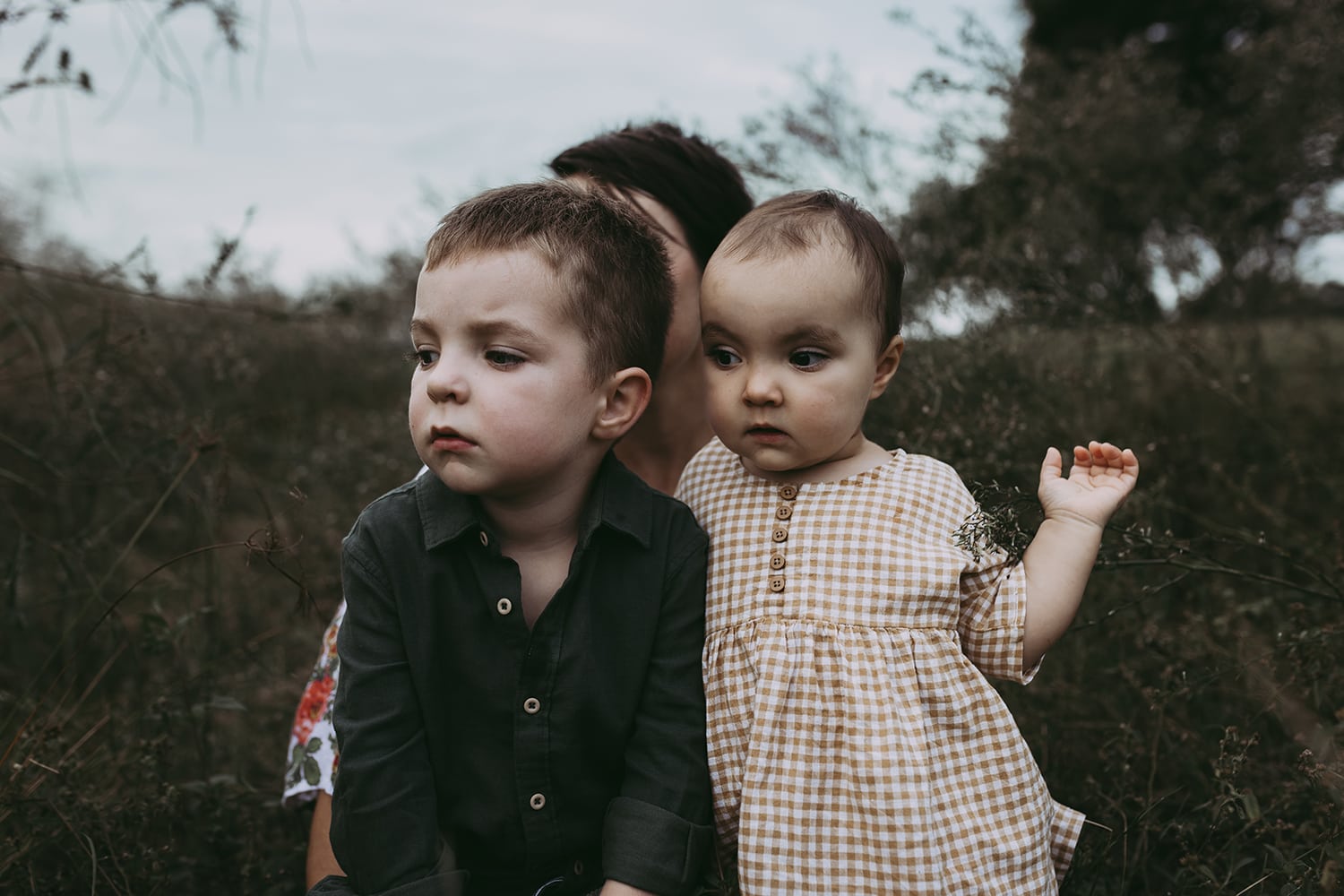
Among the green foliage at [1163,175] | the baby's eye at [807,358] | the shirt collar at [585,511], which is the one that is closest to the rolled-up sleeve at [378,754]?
the shirt collar at [585,511]

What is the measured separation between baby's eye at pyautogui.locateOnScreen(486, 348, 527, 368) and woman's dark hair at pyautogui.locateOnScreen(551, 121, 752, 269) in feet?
2.66

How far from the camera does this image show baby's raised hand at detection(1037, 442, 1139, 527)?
174 centimetres

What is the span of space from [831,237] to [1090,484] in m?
0.61

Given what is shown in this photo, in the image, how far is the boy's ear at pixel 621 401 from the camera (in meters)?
1.79

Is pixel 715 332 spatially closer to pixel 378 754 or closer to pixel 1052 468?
pixel 1052 468

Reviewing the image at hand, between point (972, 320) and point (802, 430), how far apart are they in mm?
1284

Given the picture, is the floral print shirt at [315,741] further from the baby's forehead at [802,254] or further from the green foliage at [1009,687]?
the baby's forehead at [802,254]

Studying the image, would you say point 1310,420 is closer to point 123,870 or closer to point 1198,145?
point 1198,145

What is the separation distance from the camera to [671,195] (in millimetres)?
2373

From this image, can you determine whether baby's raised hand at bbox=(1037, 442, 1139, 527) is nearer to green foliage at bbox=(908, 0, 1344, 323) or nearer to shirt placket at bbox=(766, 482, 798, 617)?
shirt placket at bbox=(766, 482, 798, 617)

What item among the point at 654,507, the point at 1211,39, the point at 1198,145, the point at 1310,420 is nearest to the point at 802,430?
the point at 654,507

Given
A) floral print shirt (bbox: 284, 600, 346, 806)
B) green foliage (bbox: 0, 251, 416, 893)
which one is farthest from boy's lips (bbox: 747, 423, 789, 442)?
floral print shirt (bbox: 284, 600, 346, 806)

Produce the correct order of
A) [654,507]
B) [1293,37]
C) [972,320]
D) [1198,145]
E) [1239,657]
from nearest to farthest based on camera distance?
[654,507] → [1239,657] → [972,320] → [1293,37] → [1198,145]

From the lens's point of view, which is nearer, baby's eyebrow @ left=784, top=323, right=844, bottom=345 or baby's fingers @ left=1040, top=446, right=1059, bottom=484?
baby's eyebrow @ left=784, top=323, right=844, bottom=345
